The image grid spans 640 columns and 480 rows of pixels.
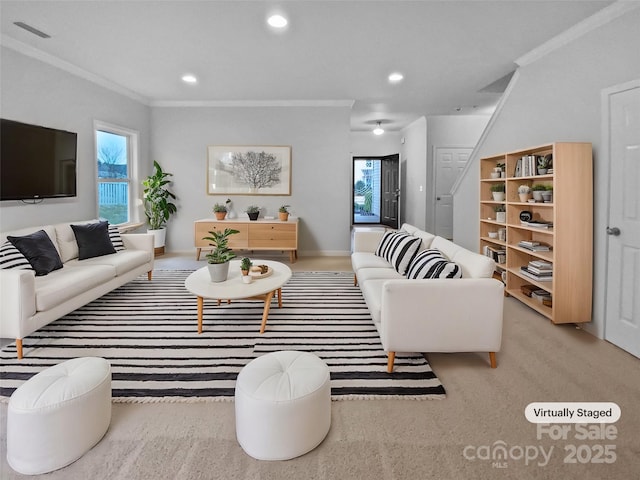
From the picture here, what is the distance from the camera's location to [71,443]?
1.61 meters

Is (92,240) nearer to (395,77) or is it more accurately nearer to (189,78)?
(189,78)

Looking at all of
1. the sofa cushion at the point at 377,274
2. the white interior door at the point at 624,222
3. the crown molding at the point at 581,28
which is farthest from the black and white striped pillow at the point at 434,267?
the crown molding at the point at 581,28

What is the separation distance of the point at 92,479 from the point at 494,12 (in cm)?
398

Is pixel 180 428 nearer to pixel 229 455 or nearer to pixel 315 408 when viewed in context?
pixel 229 455

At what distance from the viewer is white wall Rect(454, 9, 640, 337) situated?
2.88 metres

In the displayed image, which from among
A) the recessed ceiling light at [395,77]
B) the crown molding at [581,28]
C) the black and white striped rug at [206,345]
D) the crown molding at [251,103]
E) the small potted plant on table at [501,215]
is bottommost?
the black and white striped rug at [206,345]

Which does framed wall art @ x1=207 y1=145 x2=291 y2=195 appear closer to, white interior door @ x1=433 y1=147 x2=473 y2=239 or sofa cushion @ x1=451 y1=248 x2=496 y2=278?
white interior door @ x1=433 y1=147 x2=473 y2=239

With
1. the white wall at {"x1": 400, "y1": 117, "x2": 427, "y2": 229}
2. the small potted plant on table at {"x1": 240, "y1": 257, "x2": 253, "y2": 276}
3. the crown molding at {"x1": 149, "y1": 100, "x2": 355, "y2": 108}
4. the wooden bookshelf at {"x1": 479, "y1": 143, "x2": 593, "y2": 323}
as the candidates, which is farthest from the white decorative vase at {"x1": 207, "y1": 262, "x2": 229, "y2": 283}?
the white wall at {"x1": 400, "y1": 117, "x2": 427, "y2": 229}

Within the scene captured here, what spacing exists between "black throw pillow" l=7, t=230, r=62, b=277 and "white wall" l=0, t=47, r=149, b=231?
571mm

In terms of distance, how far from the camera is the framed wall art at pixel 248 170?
645cm

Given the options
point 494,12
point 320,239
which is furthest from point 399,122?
point 494,12

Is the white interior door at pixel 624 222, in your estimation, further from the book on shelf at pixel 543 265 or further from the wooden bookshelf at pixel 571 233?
the book on shelf at pixel 543 265

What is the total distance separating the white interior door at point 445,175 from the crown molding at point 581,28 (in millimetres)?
3413

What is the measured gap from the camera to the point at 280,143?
6.45 meters
